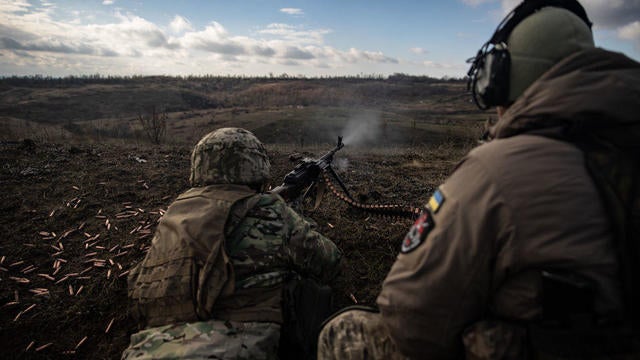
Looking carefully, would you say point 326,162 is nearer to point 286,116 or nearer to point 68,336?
point 68,336

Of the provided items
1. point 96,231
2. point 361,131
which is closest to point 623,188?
point 96,231

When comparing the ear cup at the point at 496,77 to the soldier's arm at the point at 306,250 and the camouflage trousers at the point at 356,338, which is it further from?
the soldier's arm at the point at 306,250

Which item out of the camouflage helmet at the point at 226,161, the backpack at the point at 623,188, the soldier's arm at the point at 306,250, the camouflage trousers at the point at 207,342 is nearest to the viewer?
the backpack at the point at 623,188

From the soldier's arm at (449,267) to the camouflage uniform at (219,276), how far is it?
1.32 m

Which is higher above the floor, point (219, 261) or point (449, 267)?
point (449, 267)

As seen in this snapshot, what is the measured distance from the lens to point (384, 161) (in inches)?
387

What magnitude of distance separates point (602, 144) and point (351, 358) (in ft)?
4.93

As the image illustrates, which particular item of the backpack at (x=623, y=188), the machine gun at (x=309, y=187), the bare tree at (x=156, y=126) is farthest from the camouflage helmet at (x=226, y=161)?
the bare tree at (x=156, y=126)

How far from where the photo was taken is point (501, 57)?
200cm

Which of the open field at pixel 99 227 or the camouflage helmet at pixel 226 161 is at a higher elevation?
the camouflage helmet at pixel 226 161

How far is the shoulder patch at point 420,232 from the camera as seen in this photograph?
165 cm

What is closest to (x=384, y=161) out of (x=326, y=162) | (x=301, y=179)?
(x=326, y=162)

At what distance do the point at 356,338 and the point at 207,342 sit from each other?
1.03 meters

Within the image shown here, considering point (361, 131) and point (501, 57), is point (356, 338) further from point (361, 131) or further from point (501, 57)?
point (361, 131)
